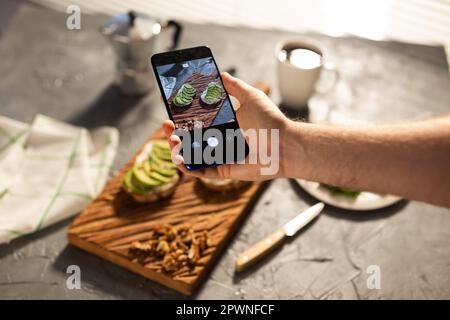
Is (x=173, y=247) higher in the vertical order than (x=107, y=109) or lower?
lower

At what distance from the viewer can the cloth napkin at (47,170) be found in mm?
1113

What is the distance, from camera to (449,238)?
1.12 m

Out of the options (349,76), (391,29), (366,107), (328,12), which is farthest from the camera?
(328,12)

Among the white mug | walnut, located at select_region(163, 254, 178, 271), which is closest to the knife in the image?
walnut, located at select_region(163, 254, 178, 271)

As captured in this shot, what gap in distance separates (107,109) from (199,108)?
531 mm

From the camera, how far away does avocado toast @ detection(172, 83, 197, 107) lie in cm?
98

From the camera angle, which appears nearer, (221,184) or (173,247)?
(173,247)

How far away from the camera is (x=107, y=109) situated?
142 centimetres

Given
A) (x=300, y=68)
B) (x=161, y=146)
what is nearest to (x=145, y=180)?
(x=161, y=146)

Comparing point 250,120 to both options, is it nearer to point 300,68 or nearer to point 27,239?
point 300,68

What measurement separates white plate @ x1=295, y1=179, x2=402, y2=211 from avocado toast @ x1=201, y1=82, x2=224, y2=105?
33 centimetres

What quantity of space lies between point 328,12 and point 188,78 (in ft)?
5.60

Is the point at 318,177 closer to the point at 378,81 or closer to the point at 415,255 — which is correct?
the point at 415,255
